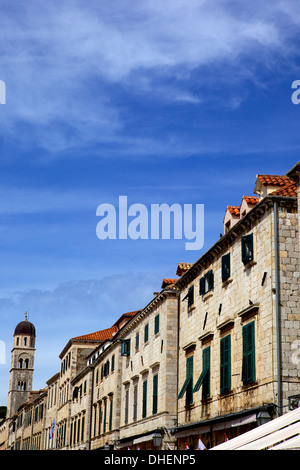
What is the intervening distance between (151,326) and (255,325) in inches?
537

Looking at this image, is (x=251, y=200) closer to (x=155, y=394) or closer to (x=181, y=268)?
(x=181, y=268)

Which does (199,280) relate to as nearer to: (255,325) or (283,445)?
(255,325)

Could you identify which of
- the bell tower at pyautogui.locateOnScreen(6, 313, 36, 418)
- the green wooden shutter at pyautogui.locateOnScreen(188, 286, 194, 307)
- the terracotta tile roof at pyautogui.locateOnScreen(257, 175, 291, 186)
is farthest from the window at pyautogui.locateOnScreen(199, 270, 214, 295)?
the bell tower at pyautogui.locateOnScreen(6, 313, 36, 418)

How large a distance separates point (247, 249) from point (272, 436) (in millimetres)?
9446

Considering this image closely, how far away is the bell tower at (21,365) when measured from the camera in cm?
13075

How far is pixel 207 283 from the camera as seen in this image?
2669 cm

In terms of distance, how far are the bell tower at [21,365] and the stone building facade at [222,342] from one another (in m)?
93.1

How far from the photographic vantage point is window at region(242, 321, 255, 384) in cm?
2131

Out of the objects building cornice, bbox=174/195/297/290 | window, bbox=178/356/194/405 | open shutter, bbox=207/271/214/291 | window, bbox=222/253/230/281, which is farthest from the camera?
window, bbox=178/356/194/405

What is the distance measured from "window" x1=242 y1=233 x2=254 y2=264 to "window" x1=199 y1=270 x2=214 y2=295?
377cm

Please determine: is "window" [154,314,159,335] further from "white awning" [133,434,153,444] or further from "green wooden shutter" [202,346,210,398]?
"green wooden shutter" [202,346,210,398]

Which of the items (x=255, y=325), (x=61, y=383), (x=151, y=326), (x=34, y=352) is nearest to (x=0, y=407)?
(x=34, y=352)

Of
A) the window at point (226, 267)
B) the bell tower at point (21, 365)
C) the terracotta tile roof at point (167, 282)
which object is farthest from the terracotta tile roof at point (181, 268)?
the bell tower at point (21, 365)

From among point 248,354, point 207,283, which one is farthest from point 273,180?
point 248,354
